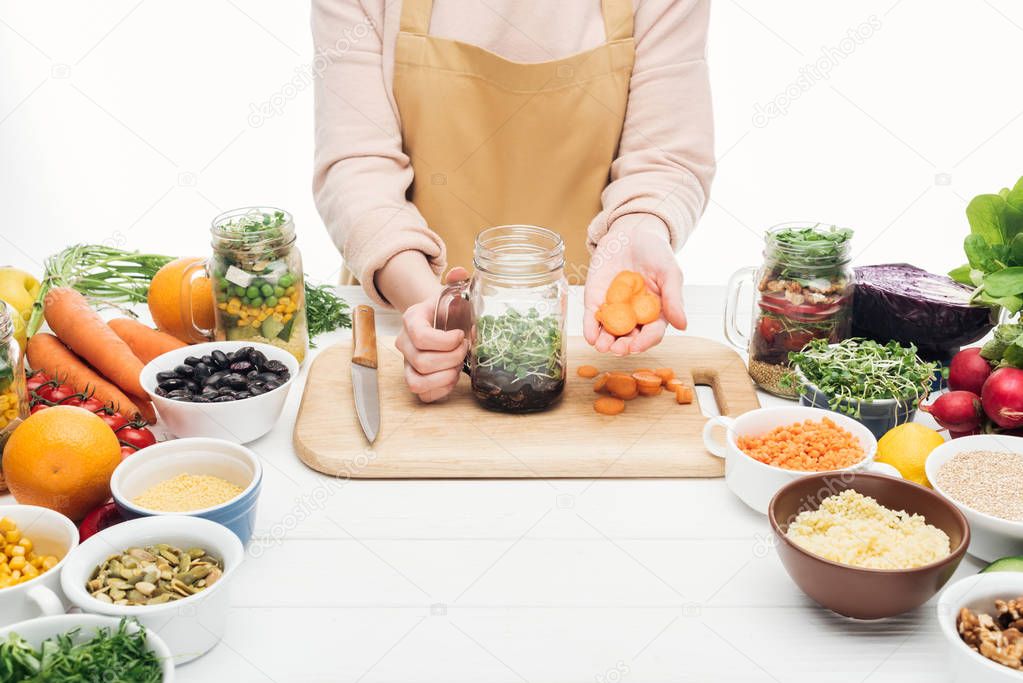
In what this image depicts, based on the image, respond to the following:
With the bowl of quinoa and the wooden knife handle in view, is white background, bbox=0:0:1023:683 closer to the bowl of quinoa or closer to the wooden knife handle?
the wooden knife handle

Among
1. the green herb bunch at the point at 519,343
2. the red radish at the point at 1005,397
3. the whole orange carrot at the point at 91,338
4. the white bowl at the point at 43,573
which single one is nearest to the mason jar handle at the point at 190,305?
the whole orange carrot at the point at 91,338

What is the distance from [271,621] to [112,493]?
0.27 metres

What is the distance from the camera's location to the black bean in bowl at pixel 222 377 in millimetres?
1463

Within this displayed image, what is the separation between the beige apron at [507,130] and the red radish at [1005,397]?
3.20 feet

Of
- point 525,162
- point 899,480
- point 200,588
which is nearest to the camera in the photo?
point 200,588

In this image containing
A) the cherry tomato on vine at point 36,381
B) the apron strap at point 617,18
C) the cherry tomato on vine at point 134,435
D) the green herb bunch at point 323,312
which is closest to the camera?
the cherry tomato on vine at point 134,435

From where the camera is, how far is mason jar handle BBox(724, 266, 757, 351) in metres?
1.69

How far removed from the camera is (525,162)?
210 centimetres

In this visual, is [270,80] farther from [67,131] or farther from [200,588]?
[200,588]

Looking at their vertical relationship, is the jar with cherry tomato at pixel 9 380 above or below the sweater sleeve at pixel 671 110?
below

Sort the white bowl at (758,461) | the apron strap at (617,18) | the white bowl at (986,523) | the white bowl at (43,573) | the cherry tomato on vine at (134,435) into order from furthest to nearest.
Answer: the apron strap at (617,18) < the cherry tomato on vine at (134,435) < the white bowl at (758,461) < the white bowl at (986,523) < the white bowl at (43,573)

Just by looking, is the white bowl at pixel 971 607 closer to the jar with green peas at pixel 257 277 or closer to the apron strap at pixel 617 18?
the jar with green peas at pixel 257 277

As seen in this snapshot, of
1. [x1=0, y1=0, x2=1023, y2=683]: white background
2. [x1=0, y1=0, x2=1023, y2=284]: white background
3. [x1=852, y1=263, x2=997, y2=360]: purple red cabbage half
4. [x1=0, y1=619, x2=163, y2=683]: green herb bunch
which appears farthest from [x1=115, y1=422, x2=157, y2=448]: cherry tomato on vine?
[x1=0, y1=0, x2=1023, y2=284]: white background

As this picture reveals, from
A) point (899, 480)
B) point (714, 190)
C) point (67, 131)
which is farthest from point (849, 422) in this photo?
point (67, 131)
